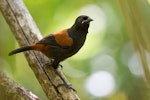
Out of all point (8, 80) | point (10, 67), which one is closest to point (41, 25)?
point (10, 67)

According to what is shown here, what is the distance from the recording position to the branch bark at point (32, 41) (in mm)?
2395

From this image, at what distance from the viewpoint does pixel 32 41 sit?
270 centimetres

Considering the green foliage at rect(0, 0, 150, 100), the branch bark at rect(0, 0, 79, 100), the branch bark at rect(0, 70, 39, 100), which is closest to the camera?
the branch bark at rect(0, 70, 39, 100)

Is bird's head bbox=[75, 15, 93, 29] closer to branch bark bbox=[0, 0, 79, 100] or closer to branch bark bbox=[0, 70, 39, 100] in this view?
branch bark bbox=[0, 0, 79, 100]

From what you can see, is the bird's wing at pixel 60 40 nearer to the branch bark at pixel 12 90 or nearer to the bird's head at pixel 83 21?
the bird's head at pixel 83 21

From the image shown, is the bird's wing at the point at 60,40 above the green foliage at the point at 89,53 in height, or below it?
below

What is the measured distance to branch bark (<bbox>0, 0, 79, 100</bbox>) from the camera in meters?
2.39

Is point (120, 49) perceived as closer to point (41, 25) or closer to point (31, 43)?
point (41, 25)

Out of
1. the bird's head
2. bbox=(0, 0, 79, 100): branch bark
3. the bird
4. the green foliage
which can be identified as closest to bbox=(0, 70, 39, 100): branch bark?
bbox=(0, 0, 79, 100): branch bark

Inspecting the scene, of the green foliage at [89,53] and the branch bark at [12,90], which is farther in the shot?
the green foliage at [89,53]

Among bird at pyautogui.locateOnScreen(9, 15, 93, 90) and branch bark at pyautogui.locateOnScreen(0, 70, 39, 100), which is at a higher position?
bird at pyautogui.locateOnScreen(9, 15, 93, 90)

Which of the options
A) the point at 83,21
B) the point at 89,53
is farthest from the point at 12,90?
the point at 89,53

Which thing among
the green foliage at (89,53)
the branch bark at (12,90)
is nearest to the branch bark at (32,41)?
the branch bark at (12,90)

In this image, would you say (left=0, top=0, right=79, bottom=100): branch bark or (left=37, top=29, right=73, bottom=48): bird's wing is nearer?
(left=0, top=0, right=79, bottom=100): branch bark
